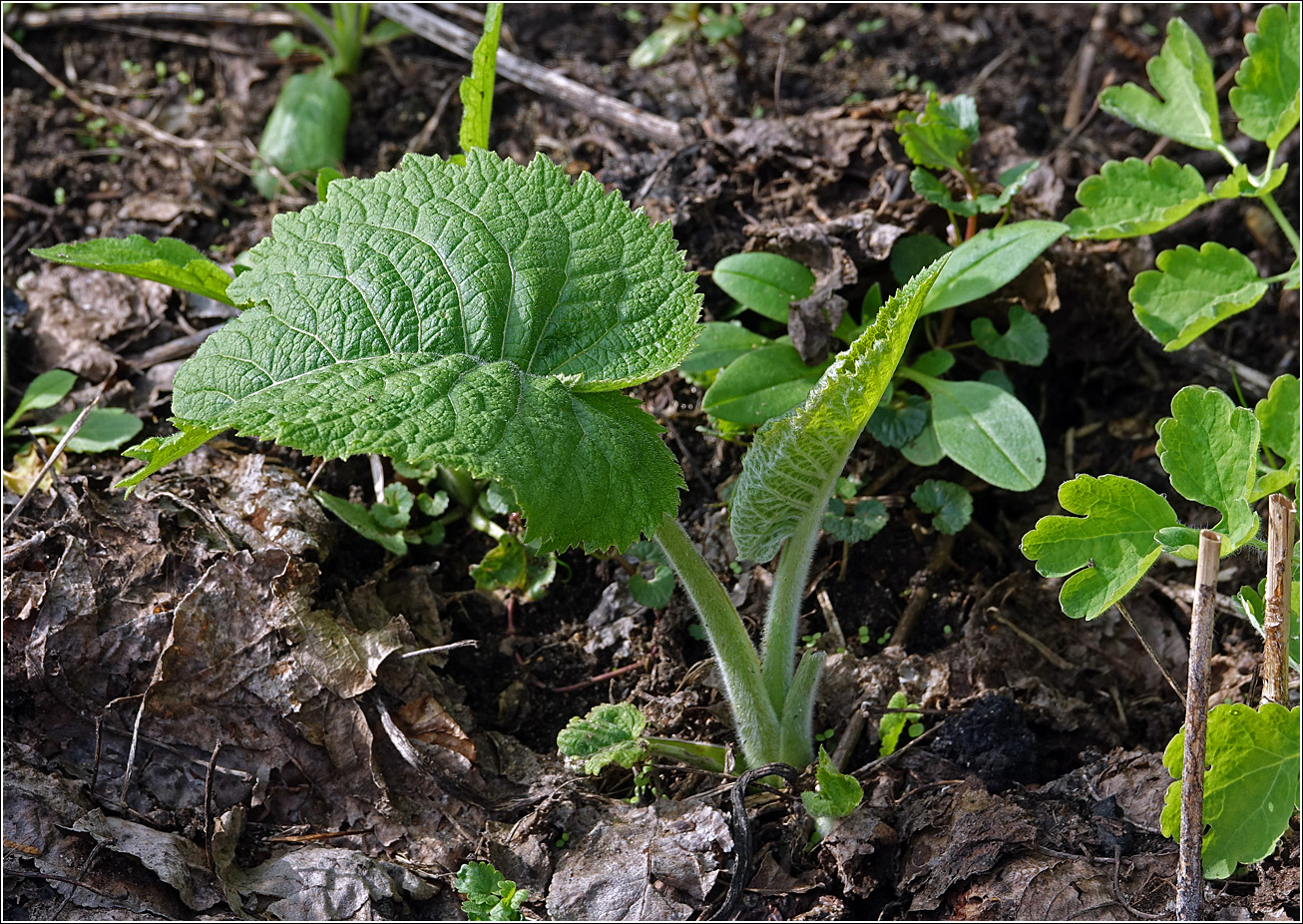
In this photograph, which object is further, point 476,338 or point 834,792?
point 834,792

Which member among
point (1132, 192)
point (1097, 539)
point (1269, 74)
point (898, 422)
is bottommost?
point (898, 422)

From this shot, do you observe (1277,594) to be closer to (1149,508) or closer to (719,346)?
(1149,508)

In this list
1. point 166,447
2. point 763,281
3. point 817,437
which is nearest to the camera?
point 166,447

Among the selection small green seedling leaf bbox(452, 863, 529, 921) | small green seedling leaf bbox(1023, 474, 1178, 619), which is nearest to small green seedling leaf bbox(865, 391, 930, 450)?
small green seedling leaf bbox(1023, 474, 1178, 619)

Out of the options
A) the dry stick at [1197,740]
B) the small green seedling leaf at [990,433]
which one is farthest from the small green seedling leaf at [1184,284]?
the dry stick at [1197,740]

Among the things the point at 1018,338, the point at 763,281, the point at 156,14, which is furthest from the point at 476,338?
the point at 156,14

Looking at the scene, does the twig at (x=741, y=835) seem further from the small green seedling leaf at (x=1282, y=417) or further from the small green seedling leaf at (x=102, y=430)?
the small green seedling leaf at (x=102, y=430)
